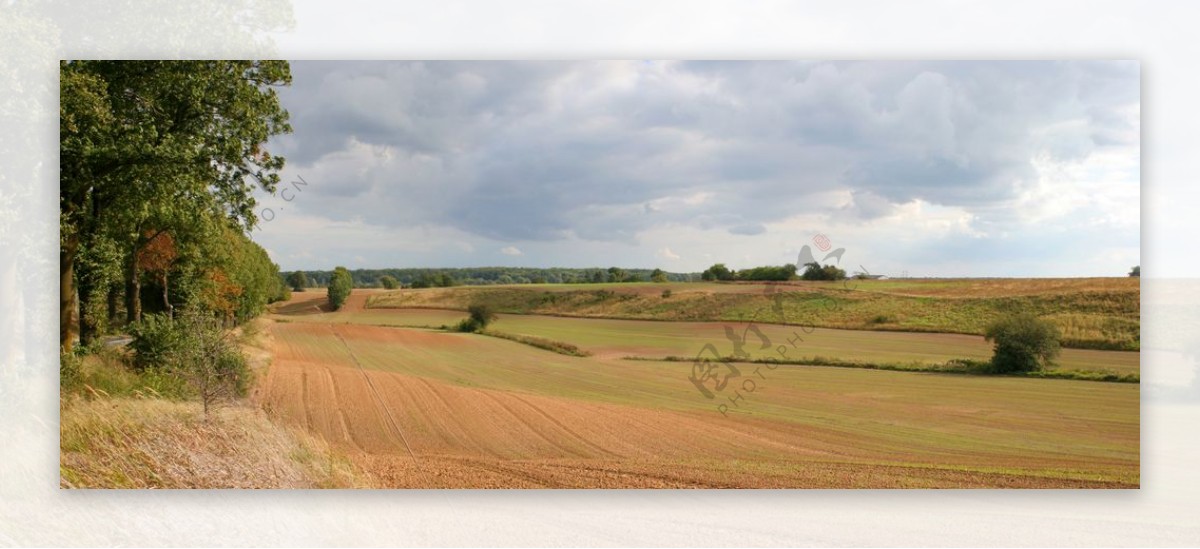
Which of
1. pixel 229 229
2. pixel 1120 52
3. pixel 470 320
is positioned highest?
pixel 1120 52

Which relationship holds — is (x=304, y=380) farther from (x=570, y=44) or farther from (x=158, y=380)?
(x=570, y=44)

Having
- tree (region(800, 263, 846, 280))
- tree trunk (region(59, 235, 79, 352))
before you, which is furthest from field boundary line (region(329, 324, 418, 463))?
tree (region(800, 263, 846, 280))

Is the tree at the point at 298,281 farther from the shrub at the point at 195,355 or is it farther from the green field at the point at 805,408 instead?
the shrub at the point at 195,355

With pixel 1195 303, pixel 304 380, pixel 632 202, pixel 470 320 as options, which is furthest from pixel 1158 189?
pixel 304 380

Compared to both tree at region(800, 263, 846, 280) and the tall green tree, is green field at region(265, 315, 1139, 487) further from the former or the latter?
the tall green tree

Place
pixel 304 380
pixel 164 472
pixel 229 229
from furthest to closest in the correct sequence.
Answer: pixel 229 229, pixel 304 380, pixel 164 472

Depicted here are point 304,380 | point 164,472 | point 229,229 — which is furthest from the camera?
point 229,229
